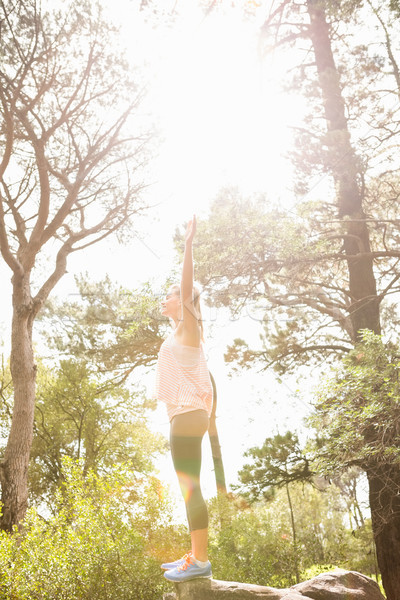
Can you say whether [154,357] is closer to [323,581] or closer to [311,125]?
[311,125]

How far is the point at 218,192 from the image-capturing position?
8.99 meters

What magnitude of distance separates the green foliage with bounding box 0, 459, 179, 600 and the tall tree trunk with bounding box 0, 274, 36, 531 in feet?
6.72

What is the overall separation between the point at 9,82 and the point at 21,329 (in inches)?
161

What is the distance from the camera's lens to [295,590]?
433 cm

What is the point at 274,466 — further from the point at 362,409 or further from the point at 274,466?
the point at 362,409

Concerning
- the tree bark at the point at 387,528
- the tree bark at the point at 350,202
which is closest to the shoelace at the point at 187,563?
the tree bark at the point at 387,528

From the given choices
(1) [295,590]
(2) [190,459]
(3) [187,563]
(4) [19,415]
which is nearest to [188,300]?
(2) [190,459]

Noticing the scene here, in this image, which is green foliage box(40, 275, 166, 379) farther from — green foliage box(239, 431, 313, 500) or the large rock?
the large rock

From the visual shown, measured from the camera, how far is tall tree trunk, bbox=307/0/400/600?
7.37 m

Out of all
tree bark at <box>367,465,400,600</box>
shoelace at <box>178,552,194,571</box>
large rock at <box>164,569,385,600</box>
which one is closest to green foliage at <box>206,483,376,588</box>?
tree bark at <box>367,465,400,600</box>

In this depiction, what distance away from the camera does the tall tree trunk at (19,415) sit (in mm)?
7605

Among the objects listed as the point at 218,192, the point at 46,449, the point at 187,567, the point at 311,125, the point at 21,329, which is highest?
the point at 311,125

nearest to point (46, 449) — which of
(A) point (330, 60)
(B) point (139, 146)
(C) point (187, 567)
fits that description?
(B) point (139, 146)

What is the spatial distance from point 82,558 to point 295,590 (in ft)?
6.61
